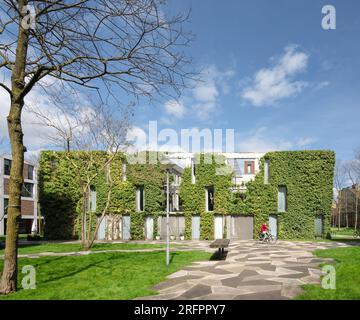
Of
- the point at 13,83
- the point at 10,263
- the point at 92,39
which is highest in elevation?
the point at 92,39

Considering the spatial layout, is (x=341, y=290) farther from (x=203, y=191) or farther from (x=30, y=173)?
(x=30, y=173)

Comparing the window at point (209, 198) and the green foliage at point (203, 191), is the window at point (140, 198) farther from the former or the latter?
the window at point (209, 198)

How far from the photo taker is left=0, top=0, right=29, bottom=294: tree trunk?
8781 millimetres

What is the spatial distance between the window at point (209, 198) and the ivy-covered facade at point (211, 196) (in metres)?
0.04

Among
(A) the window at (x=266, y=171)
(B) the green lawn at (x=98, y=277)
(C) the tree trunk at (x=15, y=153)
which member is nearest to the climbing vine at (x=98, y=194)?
(A) the window at (x=266, y=171)

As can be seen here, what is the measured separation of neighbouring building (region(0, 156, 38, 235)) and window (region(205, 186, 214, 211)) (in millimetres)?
24014

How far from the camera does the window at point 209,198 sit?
→ 1267 inches

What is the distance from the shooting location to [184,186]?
3222 cm

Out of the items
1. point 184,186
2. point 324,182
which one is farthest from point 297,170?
point 184,186

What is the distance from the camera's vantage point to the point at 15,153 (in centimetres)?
890

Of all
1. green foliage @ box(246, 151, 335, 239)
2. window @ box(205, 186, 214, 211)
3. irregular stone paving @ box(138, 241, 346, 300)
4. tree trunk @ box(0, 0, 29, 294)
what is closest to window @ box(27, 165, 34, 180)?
window @ box(205, 186, 214, 211)

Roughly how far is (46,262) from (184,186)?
1863 centimetres

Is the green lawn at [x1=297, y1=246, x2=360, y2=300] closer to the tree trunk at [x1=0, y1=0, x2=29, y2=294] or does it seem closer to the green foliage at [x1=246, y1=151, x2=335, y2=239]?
the tree trunk at [x1=0, y1=0, x2=29, y2=294]
